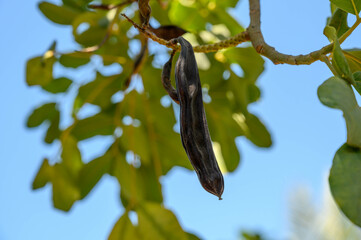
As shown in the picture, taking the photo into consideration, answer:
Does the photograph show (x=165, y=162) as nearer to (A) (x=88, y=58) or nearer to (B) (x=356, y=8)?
(A) (x=88, y=58)

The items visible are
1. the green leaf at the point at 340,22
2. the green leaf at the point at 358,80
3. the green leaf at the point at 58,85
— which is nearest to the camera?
the green leaf at the point at 358,80

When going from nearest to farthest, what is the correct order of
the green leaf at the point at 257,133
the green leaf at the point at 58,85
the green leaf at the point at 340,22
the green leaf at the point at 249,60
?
the green leaf at the point at 340,22
the green leaf at the point at 249,60
the green leaf at the point at 257,133
the green leaf at the point at 58,85

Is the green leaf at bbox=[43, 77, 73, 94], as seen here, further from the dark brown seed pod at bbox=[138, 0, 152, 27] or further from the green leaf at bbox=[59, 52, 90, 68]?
the dark brown seed pod at bbox=[138, 0, 152, 27]

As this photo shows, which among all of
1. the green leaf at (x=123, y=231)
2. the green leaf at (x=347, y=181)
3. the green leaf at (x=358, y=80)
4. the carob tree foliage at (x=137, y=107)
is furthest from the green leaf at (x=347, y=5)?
the green leaf at (x=123, y=231)

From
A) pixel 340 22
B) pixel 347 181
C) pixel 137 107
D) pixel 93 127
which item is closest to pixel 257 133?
pixel 137 107

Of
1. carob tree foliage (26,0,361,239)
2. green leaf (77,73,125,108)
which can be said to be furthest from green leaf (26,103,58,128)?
green leaf (77,73,125,108)

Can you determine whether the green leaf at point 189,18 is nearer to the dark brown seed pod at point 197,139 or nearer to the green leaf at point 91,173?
the green leaf at point 91,173
